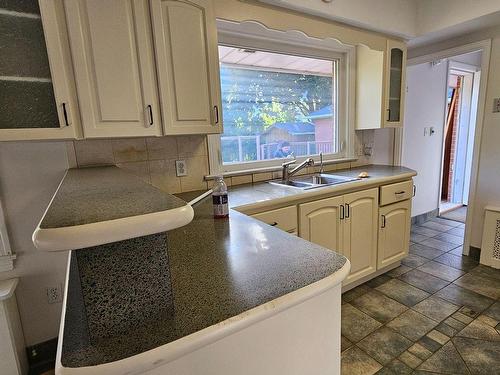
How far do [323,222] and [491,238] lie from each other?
1818mm

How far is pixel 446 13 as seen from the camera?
237 centimetres

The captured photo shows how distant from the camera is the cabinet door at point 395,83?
8.19 feet

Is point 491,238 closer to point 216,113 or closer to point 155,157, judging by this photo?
point 216,113

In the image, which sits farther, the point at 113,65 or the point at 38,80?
the point at 113,65

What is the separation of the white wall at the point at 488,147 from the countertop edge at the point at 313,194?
0.83 m

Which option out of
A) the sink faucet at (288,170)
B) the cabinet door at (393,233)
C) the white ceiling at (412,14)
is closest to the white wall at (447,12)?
the white ceiling at (412,14)

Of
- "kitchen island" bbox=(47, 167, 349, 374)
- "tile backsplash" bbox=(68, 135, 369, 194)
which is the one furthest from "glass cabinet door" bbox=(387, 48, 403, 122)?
"kitchen island" bbox=(47, 167, 349, 374)

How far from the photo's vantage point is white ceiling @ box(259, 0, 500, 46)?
2.04 m

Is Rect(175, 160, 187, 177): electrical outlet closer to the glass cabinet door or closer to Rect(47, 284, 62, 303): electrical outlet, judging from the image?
Rect(47, 284, 62, 303): electrical outlet

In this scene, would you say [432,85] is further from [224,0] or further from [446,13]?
[224,0]

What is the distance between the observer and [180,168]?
72.7 inches

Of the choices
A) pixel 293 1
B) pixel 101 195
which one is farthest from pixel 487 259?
pixel 101 195

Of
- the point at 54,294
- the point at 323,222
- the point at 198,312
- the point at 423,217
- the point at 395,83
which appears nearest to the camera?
the point at 198,312

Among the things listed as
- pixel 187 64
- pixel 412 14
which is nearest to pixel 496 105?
pixel 412 14
